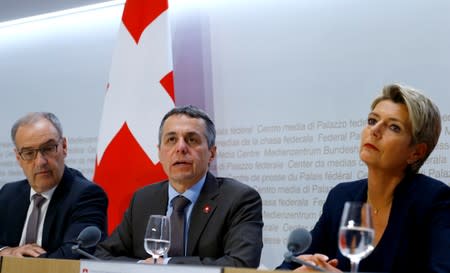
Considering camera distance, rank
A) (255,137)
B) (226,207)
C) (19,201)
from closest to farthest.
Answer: (226,207) → (19,201) → (255,137)

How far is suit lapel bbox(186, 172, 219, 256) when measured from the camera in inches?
126

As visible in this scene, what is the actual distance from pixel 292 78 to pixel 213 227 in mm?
2110

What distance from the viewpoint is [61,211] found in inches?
149

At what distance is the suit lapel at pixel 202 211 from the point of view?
10.5 feet

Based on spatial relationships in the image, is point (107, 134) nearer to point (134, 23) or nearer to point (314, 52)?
point (134, 23)

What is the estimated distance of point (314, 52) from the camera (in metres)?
4.98

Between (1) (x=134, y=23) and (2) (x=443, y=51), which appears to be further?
(1) (x=134, y=23)

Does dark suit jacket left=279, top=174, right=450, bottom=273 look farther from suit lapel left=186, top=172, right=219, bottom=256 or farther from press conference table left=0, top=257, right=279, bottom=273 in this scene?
press conference table left=0, top=257, right=279, bottom=273

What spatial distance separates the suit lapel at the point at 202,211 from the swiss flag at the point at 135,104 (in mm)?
1314

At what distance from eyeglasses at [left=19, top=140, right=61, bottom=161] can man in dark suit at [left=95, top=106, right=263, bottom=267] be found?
0.67 m

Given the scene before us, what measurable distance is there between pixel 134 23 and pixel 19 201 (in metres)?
1.62

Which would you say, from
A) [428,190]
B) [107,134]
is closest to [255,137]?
[107,134]

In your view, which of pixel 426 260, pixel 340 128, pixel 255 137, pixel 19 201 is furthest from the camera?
pixel 255 137

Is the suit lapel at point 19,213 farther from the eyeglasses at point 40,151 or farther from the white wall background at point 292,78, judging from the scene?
the white wall background at point 292,78
